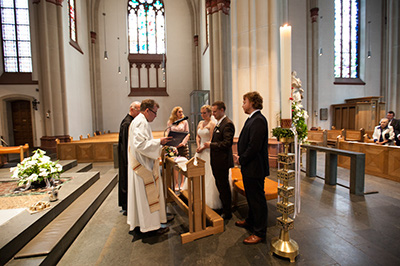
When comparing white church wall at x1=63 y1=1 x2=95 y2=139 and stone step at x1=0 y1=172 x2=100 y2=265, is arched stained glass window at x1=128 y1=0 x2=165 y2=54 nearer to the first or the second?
white church wall at x1=63 y1=1 x2=95 y2=139

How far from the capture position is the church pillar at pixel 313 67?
1330 centimetres

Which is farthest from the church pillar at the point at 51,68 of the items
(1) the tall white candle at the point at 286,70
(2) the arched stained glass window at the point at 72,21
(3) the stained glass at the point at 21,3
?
(1) the tall white candle at the point at 286,70

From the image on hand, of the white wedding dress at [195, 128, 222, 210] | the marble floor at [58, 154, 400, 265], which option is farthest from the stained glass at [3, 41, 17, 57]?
the white wedding dress at [195, 128, 222, 210]

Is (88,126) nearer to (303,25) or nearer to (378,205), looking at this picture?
(378,205)

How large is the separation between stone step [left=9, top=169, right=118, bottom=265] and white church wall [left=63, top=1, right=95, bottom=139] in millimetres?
6674

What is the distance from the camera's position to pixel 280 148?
6.06m

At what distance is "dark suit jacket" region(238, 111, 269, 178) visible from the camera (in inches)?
93.2

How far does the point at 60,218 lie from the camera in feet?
10.1

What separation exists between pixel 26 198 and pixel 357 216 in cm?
509

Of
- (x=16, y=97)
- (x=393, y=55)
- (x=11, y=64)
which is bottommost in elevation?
(x=16, y=97)

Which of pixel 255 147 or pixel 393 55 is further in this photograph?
pixel 393 55

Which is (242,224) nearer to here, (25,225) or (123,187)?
(123,187)

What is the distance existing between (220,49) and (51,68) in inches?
255

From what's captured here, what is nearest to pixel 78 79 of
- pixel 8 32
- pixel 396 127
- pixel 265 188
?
pixel 8 32
